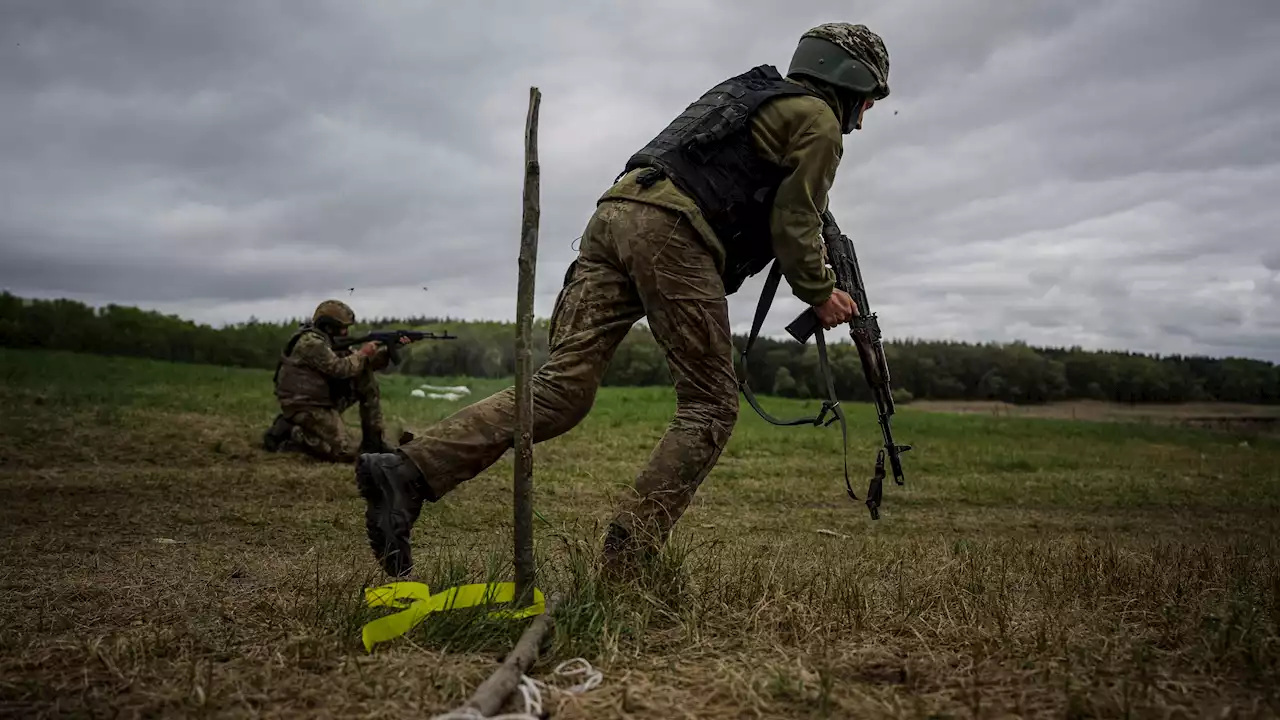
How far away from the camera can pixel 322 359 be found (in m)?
10.6

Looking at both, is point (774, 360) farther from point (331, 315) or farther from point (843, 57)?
point (843, 57)

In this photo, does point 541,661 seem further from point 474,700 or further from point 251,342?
point 251,342

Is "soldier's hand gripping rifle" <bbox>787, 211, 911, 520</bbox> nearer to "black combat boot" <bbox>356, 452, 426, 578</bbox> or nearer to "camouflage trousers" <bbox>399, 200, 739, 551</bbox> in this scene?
"camouflage trousers" <bbox>399, 200, 739, 551</bbox>

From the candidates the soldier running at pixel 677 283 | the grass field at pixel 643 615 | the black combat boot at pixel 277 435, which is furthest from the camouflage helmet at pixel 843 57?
the black combat boot at pixel 277 435

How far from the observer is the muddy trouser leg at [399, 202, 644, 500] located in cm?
342

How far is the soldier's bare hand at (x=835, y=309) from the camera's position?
392cm

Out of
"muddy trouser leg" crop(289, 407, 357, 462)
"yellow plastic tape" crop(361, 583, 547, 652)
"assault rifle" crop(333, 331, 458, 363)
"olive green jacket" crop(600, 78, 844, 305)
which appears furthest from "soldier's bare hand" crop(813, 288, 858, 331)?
"muddy trouser leg" crop(289, 407, 357, 462)

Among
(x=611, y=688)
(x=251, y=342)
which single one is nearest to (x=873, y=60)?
(x=611, y=688)

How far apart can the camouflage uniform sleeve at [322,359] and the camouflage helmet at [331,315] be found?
35 centimetres

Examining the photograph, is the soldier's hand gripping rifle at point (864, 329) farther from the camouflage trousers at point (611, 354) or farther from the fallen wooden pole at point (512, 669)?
the fallen wooden pole at point (512, 669)

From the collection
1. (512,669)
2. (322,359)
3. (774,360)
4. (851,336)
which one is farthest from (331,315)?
(774,360)

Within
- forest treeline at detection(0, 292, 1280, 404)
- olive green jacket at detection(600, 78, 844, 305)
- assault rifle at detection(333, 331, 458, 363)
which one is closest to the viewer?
olive green jacket at detection(600, 78, 844, 305)

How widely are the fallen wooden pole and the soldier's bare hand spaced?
A: 6.12ft

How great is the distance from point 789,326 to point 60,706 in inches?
124
